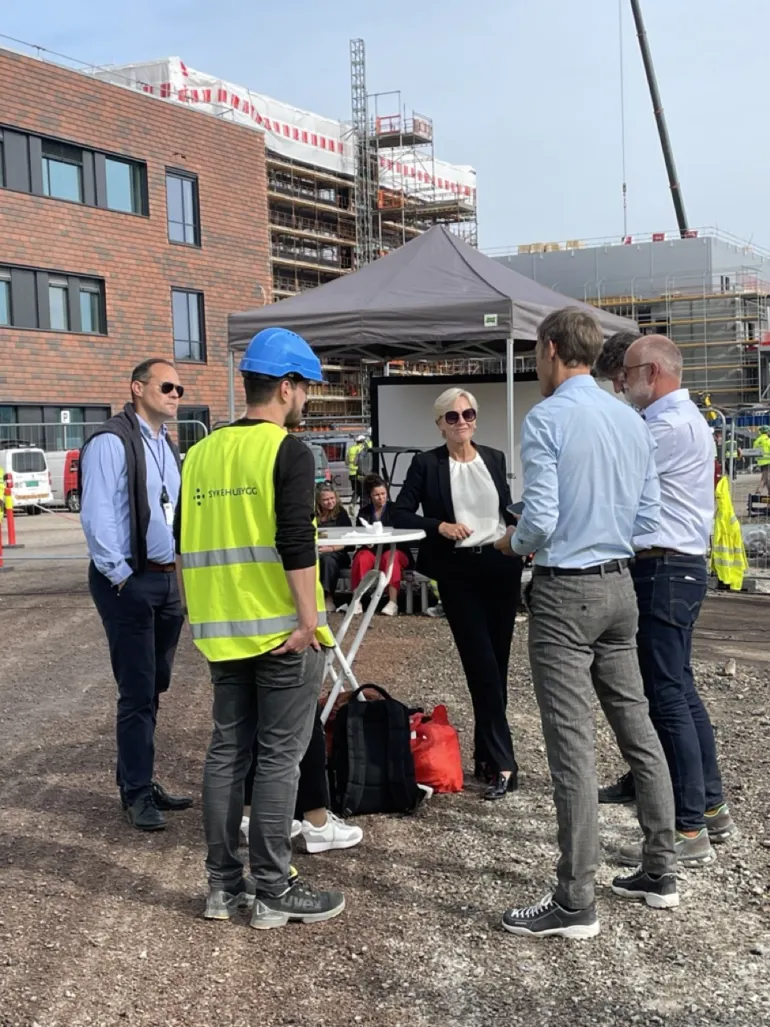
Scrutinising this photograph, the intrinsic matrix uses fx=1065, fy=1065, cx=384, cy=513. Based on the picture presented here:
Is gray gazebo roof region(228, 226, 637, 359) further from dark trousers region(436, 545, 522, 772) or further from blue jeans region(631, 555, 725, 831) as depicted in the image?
blue jeans region(631, 555, 725, 831)

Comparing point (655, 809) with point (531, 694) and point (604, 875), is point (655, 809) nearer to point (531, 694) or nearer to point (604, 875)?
point (604, 875)

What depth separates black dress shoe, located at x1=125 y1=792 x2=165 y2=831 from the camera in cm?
451

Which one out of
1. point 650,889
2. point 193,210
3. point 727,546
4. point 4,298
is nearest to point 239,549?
point 650,889

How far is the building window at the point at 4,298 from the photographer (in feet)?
94.5

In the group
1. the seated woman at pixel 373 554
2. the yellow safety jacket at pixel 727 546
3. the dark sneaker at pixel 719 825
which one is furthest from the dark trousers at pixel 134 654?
the yellow safety jacket at pixel 727 546

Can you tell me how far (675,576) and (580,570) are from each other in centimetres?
73

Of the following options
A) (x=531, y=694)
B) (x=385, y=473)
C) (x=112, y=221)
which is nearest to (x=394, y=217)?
(x=112, y=221)

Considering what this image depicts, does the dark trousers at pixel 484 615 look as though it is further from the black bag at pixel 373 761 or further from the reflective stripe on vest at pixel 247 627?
the reflective stripe on vest at pixel 247 627

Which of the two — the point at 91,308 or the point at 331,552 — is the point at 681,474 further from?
the point at 91,308

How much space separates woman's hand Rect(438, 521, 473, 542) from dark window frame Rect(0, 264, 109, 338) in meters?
26.8

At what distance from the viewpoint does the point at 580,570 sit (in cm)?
345

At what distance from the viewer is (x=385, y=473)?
11383mm

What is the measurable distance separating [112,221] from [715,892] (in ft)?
102

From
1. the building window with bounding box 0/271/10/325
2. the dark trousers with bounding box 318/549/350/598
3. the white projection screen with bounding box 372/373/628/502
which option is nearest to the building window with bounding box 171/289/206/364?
the building window with bounding box 0/271/10/325
